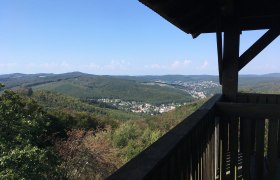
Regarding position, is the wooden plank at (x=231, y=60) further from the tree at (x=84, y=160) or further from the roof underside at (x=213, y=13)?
the tree at (x=84, y=160)

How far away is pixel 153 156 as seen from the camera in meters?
1.34

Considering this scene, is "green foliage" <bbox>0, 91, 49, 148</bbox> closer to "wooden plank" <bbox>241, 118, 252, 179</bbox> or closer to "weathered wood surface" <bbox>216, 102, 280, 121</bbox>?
"weathered wood surface" <bbox>216, 102, 280, 121</bbox>

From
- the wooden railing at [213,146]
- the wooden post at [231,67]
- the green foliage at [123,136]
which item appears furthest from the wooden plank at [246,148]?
the green foliage at [123,136]

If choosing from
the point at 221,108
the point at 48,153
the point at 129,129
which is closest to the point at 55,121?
the point at 129,129

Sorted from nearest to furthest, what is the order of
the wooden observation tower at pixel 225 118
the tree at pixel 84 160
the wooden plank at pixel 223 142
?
the wooden observation tower at pixel 225 118
the wooden plank at pixel 223 142
the tree at pixel 84 160

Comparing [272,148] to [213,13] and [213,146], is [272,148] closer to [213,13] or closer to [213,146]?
[213,146]

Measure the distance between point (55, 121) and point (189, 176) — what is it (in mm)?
34151

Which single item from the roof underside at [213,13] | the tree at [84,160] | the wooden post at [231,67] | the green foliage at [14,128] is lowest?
the tree at [84,160]

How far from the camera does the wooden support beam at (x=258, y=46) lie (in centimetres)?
364

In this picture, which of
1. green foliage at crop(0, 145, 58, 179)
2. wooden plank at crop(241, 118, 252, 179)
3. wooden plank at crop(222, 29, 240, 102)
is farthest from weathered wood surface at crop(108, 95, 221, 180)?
green foliage at crop(0, 145, 58, 179)

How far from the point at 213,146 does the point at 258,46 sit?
4.28 ft

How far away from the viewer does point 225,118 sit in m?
3.35

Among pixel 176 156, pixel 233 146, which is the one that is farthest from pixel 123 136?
pixel 176 156

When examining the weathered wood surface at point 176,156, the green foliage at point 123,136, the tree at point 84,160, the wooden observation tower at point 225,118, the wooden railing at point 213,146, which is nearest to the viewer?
the weathered wood surface at point 176,156
